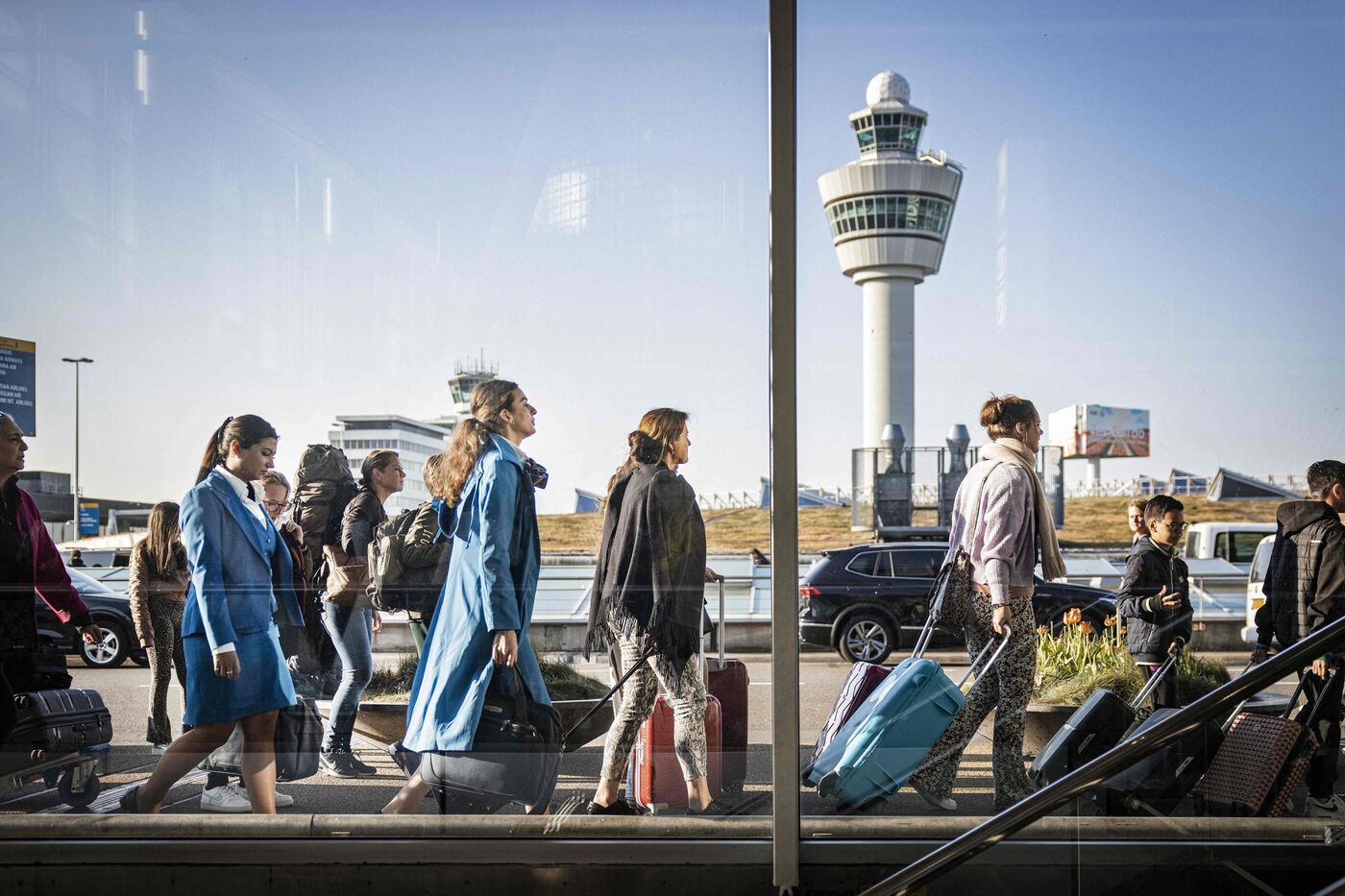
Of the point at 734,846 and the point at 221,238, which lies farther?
the point at 221,238

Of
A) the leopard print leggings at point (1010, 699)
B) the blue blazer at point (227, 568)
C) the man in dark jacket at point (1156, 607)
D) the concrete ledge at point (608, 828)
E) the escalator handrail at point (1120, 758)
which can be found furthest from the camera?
the man in dark jacket at point (1156, 607)

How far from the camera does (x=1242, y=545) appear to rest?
167 inches

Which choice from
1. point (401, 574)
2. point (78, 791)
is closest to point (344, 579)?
point (401, 574)

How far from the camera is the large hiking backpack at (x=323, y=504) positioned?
13.4ft

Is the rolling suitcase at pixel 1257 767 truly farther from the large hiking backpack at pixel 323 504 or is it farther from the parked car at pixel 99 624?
the parked car at pixel 99 624

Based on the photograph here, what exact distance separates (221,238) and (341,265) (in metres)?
0.43

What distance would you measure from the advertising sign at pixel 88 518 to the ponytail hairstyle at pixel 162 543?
0.63ft

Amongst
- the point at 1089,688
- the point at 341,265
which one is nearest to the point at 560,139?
the point at 341,265

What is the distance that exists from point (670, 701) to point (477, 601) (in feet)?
2.43

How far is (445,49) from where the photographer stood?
4031 millimetres

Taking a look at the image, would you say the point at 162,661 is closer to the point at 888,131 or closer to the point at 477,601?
the point at 477,601

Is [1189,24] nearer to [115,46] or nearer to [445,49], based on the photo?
[445,49]

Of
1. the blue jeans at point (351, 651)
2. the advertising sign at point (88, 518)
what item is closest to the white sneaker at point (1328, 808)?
the blue jeans at point (351, 651)

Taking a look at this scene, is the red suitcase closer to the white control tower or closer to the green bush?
the green bush
